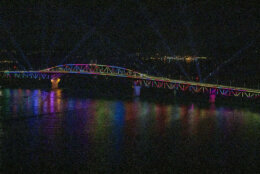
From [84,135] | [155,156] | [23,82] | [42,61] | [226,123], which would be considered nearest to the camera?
[155,156]

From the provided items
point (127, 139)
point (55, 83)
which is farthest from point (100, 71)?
point (127, 139)

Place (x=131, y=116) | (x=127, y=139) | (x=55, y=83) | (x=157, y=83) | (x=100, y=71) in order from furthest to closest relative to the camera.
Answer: (x=55, y=83) → (x=100, y=71) → (x=157, y=83) → (x=131, y=116) → (x=127, y=139)

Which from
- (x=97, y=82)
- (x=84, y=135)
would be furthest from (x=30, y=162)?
(x=97, y=82)

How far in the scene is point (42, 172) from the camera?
492 inches

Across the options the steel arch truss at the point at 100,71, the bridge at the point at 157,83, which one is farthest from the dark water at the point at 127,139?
the steel arch truss at the point at 100,71

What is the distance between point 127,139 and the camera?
57.4 feet

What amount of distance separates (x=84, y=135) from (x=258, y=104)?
1781 cm

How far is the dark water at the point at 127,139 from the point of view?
13398 mm

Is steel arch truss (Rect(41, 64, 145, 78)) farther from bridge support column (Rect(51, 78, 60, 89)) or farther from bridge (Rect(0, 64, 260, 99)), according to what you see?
bridge support column (Rect(51, 78, 60, 89))

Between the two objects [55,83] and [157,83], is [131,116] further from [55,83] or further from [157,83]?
[55,83]

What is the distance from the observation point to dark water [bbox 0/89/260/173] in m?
13.4

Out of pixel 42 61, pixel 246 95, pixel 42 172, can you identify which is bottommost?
pixel 42 172

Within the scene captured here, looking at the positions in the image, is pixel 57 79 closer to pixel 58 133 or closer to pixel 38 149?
pixel 58 133

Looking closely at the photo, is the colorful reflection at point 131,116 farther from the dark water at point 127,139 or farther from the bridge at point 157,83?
the bridge at point 157,83
